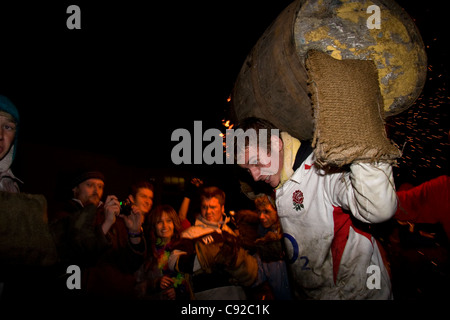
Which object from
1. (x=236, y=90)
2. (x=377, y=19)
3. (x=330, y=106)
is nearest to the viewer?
(x=330, y=106)

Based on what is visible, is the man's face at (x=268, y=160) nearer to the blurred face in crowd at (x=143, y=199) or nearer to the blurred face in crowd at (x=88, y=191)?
the blurred face in crowd at (x=88, y=191)

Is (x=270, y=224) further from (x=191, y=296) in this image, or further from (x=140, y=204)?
(x=140, y=204)

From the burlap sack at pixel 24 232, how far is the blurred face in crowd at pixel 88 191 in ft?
6.76

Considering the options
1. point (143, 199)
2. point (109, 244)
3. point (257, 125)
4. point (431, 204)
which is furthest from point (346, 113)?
point (143, 199)

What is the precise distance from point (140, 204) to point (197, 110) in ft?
17.3

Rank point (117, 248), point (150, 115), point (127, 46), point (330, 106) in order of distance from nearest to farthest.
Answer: point (330, 106), point (117, 248), point (127, 46), point (150, 115)

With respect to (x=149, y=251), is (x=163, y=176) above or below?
above

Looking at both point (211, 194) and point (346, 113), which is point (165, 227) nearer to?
point (211, 194)

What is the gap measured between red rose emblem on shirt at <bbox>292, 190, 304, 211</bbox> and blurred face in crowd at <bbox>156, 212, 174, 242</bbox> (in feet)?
9.08

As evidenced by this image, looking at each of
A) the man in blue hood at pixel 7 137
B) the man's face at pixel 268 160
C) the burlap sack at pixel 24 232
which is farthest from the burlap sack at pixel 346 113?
the man in blue hood at pixel 7 137

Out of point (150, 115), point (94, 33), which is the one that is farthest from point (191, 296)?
point (150, 115)

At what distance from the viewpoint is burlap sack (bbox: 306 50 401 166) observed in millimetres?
1134

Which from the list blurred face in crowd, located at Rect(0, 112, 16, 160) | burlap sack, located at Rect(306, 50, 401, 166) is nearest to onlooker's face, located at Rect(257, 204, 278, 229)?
burlap sack, located at Rect(306, 50, 401, 166)

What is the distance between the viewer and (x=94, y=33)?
14.9 feet
